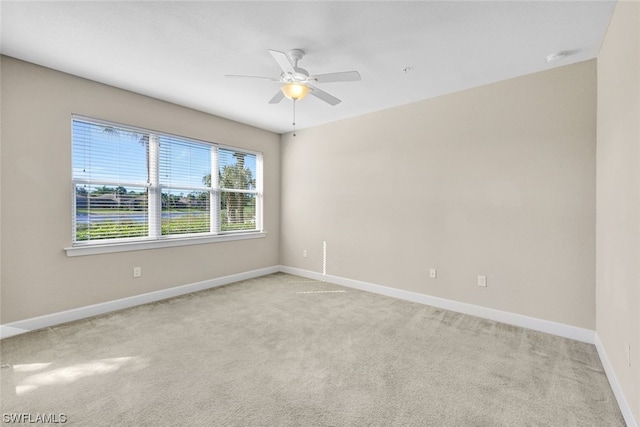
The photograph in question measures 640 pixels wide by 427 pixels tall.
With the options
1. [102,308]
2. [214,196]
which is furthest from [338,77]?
[102,308]

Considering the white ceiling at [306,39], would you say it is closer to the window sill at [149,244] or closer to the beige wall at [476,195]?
the beige wall at [476,195]

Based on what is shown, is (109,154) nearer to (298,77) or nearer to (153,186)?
(153,186)

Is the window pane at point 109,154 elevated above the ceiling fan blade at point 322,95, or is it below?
below

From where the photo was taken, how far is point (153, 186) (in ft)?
12.4

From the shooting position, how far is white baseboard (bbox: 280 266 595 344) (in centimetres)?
277

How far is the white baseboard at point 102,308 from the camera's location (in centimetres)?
279

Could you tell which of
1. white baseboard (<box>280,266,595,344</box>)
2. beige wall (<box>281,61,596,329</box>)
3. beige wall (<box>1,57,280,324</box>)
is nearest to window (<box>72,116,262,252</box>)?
beige wall (<box>1,57,280,324</box>)

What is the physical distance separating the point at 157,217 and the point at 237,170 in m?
1.48

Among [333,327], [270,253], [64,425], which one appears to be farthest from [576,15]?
[270,253]

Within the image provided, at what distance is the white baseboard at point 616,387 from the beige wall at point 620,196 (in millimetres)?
46

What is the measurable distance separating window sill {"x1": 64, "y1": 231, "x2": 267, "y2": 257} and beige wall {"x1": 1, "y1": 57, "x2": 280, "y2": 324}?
0.22 feet

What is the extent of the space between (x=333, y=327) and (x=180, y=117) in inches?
134

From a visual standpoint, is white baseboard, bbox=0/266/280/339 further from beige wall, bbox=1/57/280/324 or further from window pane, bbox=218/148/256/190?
window pane, bbox=218/148/256/190

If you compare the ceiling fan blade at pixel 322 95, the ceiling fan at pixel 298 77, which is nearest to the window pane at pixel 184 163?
the ceiling fan at pixel 298 77
